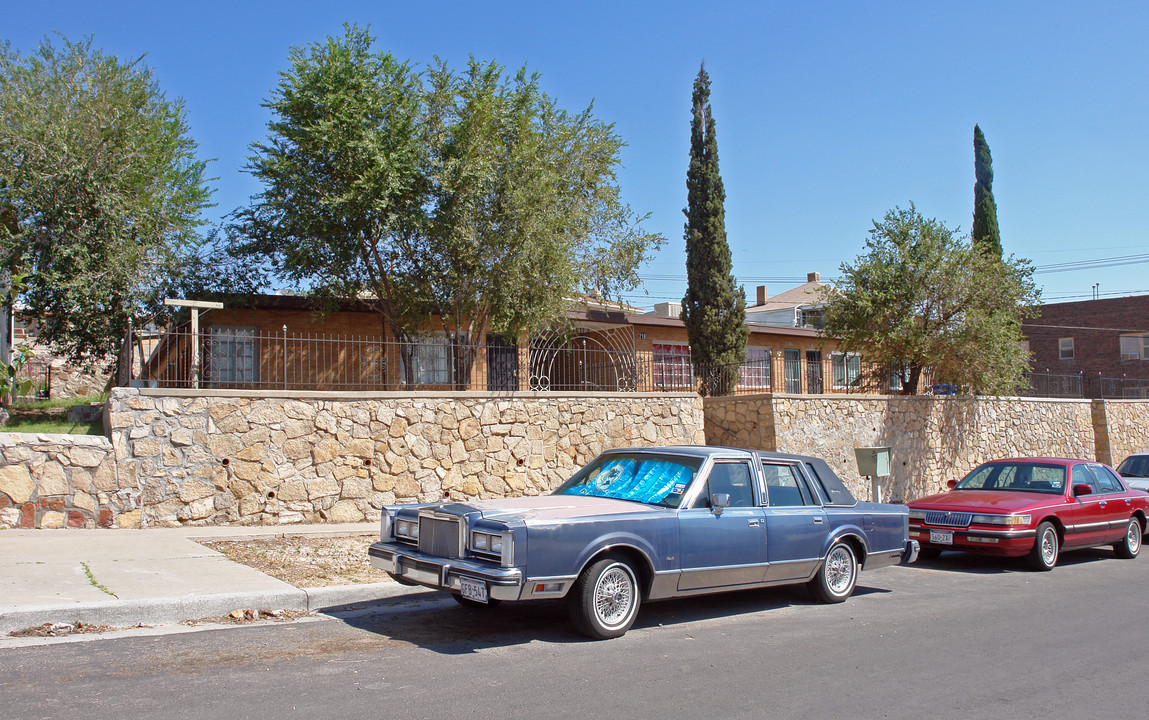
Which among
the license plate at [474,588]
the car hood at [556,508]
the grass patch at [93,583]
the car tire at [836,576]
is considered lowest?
the car tire at [836,576]

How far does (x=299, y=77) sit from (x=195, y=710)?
1229 centimetres

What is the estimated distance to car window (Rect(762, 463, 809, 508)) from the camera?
819 centimetres

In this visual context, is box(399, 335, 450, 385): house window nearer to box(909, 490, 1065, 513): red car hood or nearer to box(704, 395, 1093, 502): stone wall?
box(704, 395, 1093, 502): stone wall

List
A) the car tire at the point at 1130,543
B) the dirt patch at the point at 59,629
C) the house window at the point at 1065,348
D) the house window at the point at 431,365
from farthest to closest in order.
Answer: the house window at the point at 1065,348, the house window at the point at 431,365, the car tire at the point at 1130,543, the dirt patch at the point at 59,629

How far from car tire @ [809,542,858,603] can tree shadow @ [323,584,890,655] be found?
0.20 m

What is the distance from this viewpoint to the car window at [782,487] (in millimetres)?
8188

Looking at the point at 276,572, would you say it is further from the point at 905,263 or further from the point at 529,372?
the point at 905,263

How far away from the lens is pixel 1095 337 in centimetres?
4094

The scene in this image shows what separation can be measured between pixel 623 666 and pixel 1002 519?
22.9ft

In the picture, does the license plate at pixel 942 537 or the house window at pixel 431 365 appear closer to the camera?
the license plate at pixel 942 537

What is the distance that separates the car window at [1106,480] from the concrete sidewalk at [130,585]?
10.2 metres

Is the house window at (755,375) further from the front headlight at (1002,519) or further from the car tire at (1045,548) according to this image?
the front headlight at (1002,519)

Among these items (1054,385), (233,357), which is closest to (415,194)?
(233,357)

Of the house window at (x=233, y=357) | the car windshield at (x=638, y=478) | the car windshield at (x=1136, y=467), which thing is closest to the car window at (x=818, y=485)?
the car windshield at (x=638, y=478)
